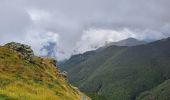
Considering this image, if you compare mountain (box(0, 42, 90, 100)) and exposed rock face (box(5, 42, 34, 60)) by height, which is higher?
exposed rock face (box(5, 42, 34, 60))

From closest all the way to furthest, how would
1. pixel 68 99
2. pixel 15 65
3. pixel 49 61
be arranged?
pixel 68 99 → pixel 15 65 → pixel 49 61

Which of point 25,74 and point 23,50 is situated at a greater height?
point 23,50

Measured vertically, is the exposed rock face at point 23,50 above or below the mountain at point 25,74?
above

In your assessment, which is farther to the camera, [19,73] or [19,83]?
[19,73]

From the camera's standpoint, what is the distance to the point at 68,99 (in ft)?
157

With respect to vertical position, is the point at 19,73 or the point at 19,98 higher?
the point at 19,73

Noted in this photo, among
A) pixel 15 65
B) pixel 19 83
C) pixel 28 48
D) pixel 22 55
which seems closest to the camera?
pixel 19 83

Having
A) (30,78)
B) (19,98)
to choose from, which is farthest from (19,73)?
(19,98)

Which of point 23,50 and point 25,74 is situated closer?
point 25,74

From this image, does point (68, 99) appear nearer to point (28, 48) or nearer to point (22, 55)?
point (22, 55)

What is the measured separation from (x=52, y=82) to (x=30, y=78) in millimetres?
5262

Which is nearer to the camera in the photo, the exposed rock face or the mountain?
the mountain

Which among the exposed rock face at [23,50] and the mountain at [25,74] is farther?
the exposed rock face at [23,50]

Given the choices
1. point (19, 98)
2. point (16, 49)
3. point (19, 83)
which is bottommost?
point (19, 98)
